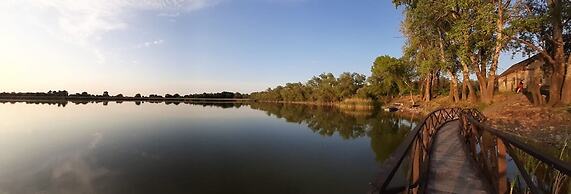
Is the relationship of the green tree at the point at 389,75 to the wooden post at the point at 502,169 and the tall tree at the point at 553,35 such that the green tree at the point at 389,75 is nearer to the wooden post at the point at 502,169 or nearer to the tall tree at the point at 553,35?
the tall tree at the point at 553,35

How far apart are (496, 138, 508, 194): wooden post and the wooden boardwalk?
92 cm

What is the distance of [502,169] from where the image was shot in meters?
6.38

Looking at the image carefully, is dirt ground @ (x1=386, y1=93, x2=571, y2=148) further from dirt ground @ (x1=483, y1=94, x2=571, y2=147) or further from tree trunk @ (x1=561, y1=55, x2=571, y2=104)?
tree trunk @ (x1=561, y1=55, x2=571, y2=104)

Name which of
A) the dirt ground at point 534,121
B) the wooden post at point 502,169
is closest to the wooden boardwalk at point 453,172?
the wooden post at point 502,169

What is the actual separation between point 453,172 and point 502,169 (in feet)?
7.82

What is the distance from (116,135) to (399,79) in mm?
56975

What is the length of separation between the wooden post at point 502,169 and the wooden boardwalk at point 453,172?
918mm

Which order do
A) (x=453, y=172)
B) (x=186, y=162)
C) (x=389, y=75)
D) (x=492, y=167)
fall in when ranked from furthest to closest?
(x=389, y=75), (x=186, y=162), (x=453, y=172), (x=492, y=167)

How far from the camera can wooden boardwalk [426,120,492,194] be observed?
740 cm

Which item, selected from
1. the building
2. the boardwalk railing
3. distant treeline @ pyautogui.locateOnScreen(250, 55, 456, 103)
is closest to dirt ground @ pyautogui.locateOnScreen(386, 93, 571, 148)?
the boardwalk railing

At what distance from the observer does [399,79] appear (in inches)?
2778

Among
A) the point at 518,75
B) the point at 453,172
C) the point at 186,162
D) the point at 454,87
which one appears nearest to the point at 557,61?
the point at 453,172

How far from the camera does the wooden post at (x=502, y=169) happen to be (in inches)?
248

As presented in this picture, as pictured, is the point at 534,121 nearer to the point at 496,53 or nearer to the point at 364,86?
the point at 496,53
